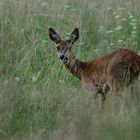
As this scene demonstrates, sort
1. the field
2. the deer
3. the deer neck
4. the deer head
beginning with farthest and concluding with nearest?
1. the deer neck
2. the deer head
3. the deer
4. the field

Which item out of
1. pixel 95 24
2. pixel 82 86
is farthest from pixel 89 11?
pixel 82 86

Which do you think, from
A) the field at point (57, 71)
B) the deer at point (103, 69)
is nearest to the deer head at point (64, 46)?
the deer at point (103, 69)

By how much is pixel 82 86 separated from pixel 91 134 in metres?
2.60

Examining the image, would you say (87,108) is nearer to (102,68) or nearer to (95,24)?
(102,68)

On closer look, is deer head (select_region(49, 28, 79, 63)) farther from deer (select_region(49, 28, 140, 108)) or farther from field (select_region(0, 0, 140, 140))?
field (select_region(0, 0, 140, 140))

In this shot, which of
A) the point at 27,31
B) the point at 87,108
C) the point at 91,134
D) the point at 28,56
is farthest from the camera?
the point at 27,31

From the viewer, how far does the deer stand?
7.71 metres

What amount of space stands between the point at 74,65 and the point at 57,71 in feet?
0.97

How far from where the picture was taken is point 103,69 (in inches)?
327

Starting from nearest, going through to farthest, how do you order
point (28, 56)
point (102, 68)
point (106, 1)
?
1. point (102, 68)
2. point (28, 56)
3. point (106, 1)

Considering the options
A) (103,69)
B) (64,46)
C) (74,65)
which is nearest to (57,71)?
(74,65)

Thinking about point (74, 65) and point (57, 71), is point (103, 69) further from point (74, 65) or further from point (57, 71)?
point (57, 71)

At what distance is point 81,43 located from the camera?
960 centimetres

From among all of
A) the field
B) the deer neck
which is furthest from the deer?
the field
